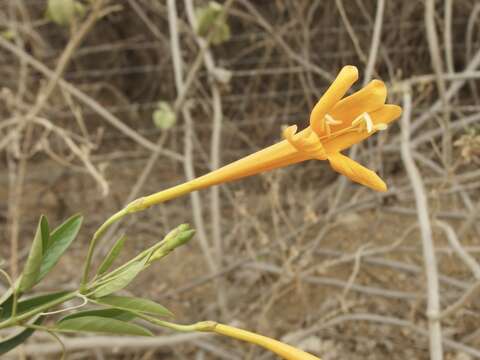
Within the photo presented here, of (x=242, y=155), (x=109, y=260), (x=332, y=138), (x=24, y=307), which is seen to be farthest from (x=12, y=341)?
(x=242, y=155)

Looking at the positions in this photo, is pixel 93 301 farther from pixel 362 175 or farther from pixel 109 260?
pixel 362 175

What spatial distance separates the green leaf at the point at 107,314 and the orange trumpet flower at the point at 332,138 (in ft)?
0.51

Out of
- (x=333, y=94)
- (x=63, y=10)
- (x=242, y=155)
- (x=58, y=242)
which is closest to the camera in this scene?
(x=333, y=94)

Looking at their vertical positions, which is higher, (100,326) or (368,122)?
(368,122)

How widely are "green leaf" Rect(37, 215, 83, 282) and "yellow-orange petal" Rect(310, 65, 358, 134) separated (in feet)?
1.26

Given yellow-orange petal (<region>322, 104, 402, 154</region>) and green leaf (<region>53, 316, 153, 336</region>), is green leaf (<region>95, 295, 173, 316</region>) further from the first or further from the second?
yellow-orange petal (<region>322, 104, 402, 154</region>)

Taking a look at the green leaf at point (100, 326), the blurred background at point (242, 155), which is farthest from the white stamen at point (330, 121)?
the blurred background at point (242, 155)

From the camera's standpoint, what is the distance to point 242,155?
4086 millimetres

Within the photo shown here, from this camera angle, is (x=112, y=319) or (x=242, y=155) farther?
(x=242, y=155)

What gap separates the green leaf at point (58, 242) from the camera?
0.92 metres

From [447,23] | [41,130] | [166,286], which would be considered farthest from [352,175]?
[41,130]

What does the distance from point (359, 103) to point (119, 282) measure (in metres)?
0.39

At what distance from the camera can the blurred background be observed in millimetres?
2799

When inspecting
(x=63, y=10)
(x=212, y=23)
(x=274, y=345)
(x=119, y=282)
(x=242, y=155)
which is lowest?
(x=242, y=155)
